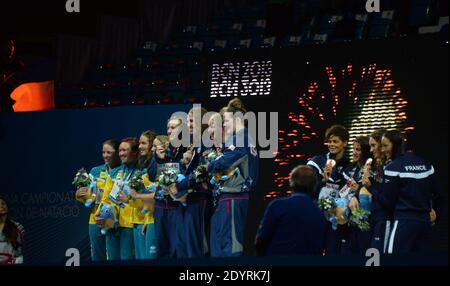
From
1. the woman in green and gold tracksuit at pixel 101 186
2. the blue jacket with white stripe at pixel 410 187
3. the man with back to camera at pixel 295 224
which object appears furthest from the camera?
the woman in green and gold tracksuit at pixel 101 186

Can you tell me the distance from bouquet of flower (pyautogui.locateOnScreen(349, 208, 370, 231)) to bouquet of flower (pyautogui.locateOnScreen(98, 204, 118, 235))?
2713mm

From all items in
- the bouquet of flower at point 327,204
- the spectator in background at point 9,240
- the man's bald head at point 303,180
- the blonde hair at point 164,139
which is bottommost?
the spectator in background at point 9,240

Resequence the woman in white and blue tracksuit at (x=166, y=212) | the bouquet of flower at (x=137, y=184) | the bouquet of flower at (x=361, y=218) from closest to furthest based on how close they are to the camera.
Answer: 1. the bouquet of flower at (x=361, y=218)
2. the woman in white and blue tracksuit at (x=166, y=212)
3. the bouquet of flower at (x=137, y=184)

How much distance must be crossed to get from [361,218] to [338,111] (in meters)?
1.15

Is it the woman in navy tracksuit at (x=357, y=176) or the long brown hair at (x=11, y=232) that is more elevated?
the woman in navy tracksuit at (x=357, y=176)

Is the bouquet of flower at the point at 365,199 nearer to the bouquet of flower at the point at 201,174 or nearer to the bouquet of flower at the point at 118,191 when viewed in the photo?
the bouquet of flower at the point at 201,174

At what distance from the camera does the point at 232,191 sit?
389 inches

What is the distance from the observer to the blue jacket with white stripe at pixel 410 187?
918cm

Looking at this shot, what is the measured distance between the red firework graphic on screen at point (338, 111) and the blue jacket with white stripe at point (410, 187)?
0.44 metres

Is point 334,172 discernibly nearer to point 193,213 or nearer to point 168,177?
point 193,213

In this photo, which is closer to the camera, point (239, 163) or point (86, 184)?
point (239, 163)

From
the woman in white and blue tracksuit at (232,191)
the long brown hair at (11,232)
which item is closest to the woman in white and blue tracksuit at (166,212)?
the woman in white and blue tracksuit at (232,191)

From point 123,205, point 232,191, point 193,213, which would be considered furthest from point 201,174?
point 123,205

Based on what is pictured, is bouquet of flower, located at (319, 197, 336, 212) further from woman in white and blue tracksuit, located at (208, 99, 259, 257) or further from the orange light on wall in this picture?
the orange light on wall
